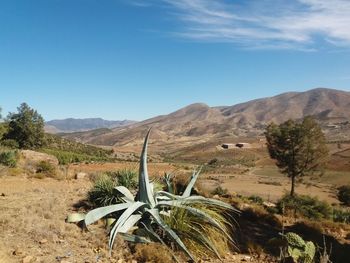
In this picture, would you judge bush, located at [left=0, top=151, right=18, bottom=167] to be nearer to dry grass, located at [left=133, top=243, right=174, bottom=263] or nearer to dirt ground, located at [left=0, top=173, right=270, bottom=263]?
dirt ground, located at [left=0, top=173, right=270, bottom=263]

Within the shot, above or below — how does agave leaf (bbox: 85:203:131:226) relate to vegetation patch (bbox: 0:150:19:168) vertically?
below

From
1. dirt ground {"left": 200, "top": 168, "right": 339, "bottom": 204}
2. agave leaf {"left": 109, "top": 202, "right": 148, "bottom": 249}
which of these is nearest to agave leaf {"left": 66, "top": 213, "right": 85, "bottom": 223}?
agave leaf {"left": 109, "top": 202, "right": 148, "bottom": 249}

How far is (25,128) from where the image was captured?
41.2m

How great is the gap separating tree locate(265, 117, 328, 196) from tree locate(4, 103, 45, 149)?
902 inches

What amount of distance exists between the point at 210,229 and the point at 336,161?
8194 centimetres

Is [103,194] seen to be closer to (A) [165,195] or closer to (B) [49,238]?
(A) [165,195]

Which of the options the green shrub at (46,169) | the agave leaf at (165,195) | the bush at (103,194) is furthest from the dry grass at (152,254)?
the green shrub at (46,169)

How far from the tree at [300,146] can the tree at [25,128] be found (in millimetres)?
22913

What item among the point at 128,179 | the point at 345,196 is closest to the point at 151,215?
the point at 128,179

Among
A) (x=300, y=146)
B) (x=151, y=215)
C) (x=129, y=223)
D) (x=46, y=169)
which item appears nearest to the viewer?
(x=129, y=223)

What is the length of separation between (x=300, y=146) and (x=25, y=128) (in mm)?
25769

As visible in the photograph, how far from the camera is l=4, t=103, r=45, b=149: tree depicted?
1633 inches

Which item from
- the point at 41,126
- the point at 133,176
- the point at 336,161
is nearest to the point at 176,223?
the point at 133,176

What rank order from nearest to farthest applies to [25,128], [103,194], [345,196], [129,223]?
1. [129,223]
2. [103,194]
3. [345,196]
4. [25,128]
